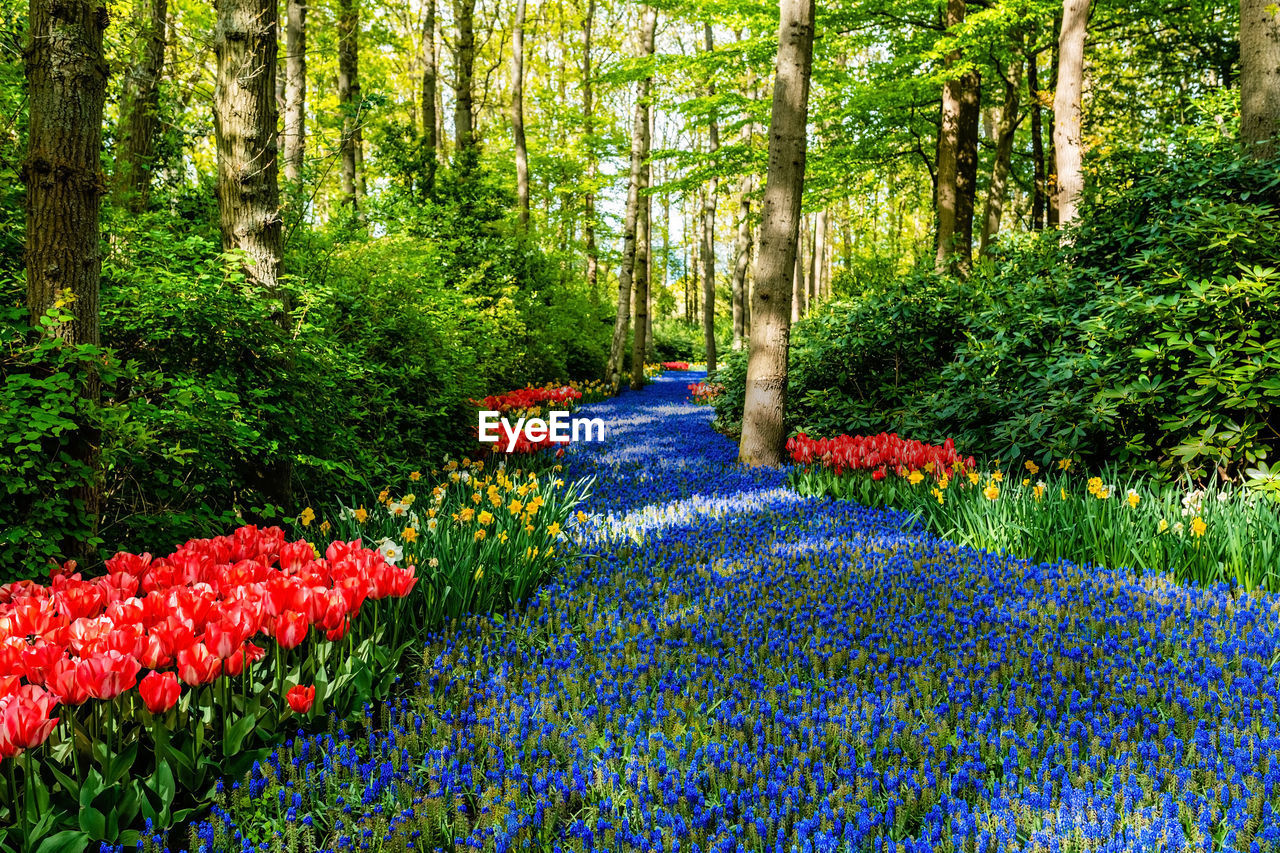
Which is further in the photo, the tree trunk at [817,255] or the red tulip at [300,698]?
the tree trunk at [817,255]

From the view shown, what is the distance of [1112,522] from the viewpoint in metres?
3.77

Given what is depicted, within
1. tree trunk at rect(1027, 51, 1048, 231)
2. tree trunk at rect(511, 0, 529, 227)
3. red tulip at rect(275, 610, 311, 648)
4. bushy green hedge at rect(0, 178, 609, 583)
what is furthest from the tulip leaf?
tree trunk at rect(1027, 51, 1048, 231)

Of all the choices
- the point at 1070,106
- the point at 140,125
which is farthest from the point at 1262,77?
the point at 140,125

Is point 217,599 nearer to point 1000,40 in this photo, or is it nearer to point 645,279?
point 1000,40

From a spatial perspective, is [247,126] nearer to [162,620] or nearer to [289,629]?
[162,620]

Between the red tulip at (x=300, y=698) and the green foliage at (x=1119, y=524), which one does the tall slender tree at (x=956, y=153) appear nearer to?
the green foliage at (x=1119, y=524)

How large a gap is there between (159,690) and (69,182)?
223cm

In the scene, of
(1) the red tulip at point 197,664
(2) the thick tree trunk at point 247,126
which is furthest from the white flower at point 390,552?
(2) the thick tree trunk at point 247,126

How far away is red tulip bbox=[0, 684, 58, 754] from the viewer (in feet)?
5.30

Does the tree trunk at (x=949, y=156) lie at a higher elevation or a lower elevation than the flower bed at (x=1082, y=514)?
higher

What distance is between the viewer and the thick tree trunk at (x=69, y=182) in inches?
109

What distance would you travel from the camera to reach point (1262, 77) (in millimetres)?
5746

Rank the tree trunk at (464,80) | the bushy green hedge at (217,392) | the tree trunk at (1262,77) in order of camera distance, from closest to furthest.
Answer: the bushy green hedge at (217,392), the tree trunk at (1262,77), the tree trunk at (464,80)

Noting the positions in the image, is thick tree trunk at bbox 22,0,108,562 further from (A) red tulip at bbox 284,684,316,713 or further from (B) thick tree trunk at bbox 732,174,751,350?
(B) thick tree trunk at bbox 732,174,751,350
